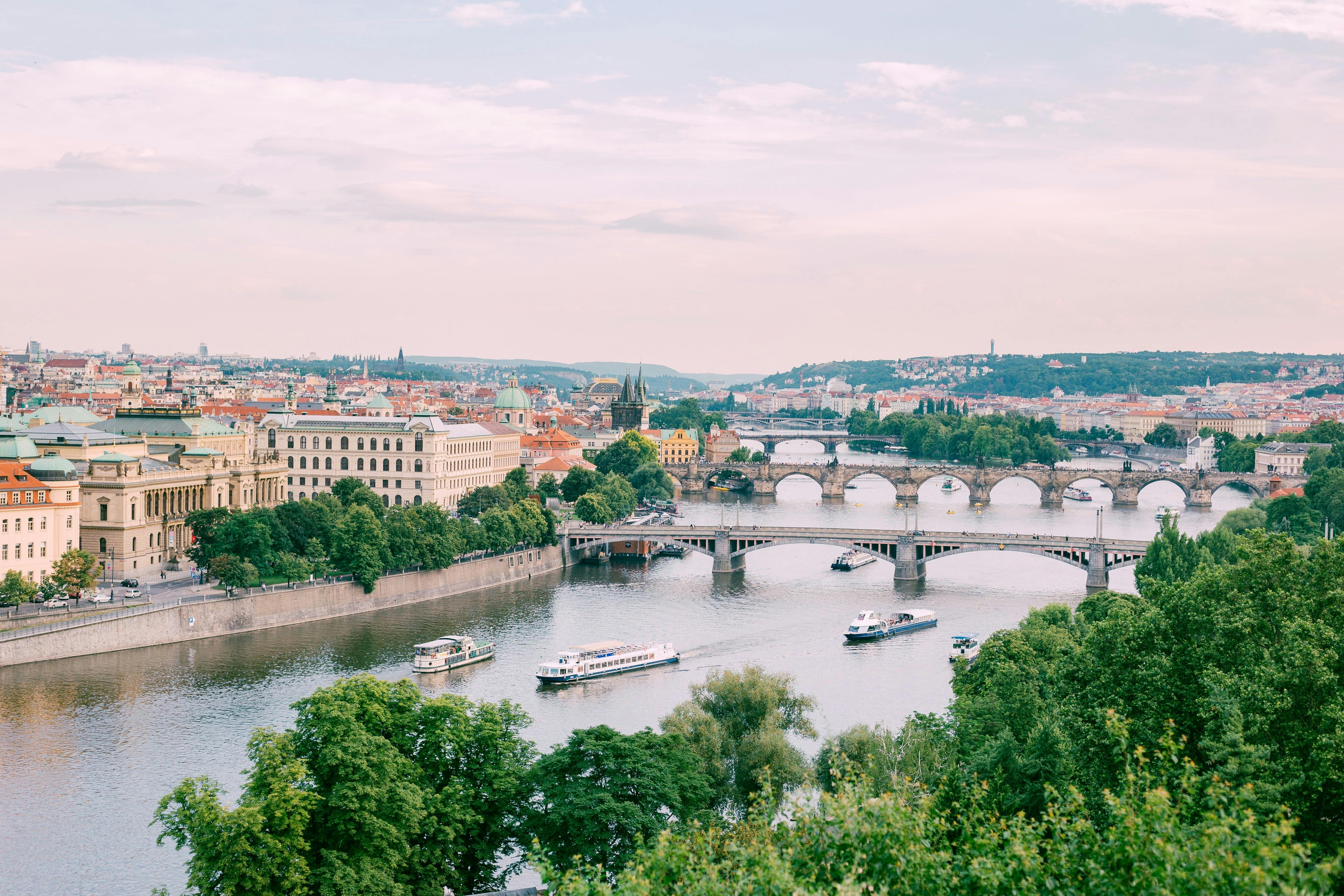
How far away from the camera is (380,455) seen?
73125 millimetres

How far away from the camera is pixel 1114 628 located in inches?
794

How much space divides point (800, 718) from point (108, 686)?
19078mm

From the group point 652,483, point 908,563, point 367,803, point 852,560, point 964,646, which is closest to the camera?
point 367,803

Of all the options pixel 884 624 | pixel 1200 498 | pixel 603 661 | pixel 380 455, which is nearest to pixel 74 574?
pixel 603 661

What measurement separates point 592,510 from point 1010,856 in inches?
2315

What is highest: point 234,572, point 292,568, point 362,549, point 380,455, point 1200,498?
point 380,455

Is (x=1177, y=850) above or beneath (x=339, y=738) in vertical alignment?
above

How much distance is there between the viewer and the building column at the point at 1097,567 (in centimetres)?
5738

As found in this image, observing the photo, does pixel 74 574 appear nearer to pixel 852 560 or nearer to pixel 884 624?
pixel 884 624

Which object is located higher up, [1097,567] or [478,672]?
[1097,567]

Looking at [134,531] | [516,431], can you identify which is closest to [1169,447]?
[516,431]

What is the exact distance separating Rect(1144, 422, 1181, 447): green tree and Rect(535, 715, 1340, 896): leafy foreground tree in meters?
151

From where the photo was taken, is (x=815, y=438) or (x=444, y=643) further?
(x=815, y=438)

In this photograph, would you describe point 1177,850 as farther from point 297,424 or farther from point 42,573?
point 297,424
